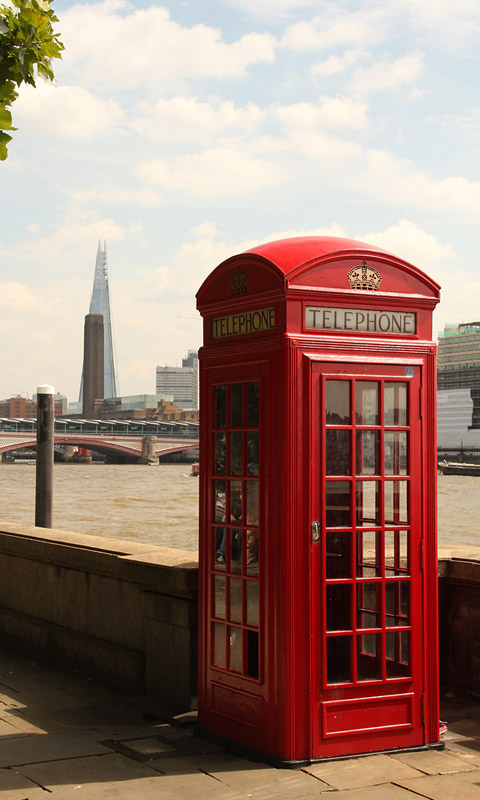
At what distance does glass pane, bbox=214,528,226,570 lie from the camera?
15.0 feet

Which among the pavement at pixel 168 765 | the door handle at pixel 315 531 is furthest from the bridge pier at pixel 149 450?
the door handle at pixel 315 531

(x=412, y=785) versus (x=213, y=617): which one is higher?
(x=213, y=617)

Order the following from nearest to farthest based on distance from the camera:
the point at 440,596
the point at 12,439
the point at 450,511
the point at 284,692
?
1. the point at 284,692
2. the point at 440,596
3. the point at 450,511
4. the point at 12,439

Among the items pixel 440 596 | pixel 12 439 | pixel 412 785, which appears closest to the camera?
pixel 412 785

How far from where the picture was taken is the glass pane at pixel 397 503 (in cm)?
440

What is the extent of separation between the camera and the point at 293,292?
4281 millimetres

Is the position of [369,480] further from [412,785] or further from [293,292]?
[412,785]

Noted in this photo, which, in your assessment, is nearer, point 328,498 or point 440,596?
point 328,498

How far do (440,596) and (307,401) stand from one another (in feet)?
5.89

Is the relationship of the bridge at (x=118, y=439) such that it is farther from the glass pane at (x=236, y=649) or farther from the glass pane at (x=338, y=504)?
the glass pane at (x=338, y=504)

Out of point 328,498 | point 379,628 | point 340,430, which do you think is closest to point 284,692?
point 379,628

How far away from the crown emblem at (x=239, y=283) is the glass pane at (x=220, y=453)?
702mm

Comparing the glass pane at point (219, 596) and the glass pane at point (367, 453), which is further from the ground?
the glass pane at point (367, 453)

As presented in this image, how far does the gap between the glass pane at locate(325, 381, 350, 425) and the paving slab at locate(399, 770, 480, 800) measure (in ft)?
5.08
